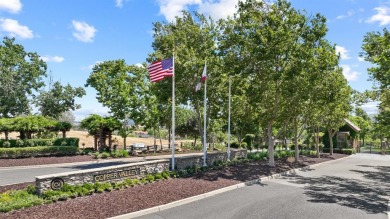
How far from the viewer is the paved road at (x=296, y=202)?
1196 cm

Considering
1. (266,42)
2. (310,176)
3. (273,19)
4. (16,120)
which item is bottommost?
(310,176)

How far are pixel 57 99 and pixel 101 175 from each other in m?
38.4

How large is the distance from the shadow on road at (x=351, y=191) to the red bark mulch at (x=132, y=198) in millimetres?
3898

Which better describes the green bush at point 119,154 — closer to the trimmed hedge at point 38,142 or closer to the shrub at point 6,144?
the trimmed hedge at point 38,142

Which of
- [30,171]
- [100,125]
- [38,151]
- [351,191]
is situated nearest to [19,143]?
[38,151]

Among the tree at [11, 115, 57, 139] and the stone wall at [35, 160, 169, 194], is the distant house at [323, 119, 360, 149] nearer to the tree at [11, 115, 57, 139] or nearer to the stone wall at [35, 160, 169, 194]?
the stone wall at [35, 160, 169, 194]

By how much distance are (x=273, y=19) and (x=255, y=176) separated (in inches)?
436

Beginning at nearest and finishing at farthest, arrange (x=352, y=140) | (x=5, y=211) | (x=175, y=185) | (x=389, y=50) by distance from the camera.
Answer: (x=5, y=211) → (x=175, y=185) → (x=389, y=50) → (x=352, y=140)

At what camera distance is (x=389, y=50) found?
57.8 ft

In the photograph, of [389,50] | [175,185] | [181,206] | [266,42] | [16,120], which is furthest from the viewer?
[16,120]

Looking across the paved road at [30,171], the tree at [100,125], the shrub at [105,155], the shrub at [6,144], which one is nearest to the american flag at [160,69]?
the paved road at [30,171]

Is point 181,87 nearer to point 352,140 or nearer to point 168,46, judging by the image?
point 168,46

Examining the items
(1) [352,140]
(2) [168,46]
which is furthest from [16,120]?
(1) [352,140]

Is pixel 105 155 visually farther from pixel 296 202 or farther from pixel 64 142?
pixel 296 202
